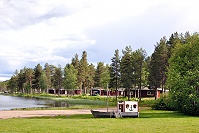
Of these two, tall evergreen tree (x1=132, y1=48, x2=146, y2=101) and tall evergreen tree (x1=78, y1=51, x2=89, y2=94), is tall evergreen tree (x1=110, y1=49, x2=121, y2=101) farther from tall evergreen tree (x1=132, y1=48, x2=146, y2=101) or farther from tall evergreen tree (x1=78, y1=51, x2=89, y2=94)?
tall evergreen tree (x1=78, y1=51, x2=89, y2=94)

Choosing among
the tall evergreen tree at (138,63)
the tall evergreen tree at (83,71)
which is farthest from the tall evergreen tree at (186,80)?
the tall evergreen tree at (83,71)

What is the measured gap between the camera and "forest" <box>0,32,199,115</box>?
31.0 meters

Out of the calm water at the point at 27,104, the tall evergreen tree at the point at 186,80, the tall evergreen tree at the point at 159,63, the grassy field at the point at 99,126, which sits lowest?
the calm water at the point at 27,104

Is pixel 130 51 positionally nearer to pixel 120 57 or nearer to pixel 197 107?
pixel 120 57

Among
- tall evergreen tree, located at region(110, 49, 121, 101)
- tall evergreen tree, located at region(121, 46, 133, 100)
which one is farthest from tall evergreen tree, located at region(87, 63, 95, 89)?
tall evergreen tree, located at region(121, 46, 133, 100)

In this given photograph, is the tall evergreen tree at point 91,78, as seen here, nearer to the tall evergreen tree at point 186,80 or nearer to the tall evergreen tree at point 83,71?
the tall evergreen tree at point 83,71

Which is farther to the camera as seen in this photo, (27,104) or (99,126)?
(27,104)

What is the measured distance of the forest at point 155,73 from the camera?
102ft

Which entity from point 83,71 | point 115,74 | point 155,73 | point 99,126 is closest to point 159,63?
point 155,73

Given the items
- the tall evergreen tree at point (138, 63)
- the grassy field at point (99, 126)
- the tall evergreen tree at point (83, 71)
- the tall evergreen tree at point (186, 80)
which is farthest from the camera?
the tall evergreen tree at point (83, 71)

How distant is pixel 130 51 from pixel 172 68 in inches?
1745

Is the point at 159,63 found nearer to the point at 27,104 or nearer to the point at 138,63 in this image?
the point at 138,63

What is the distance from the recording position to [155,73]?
6869cm

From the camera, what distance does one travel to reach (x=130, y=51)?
3049 inches
